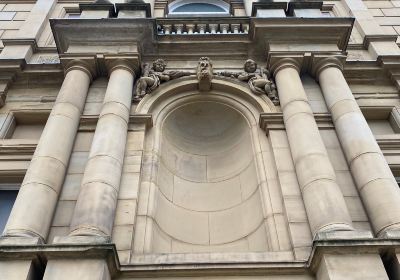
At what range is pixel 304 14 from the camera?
14.7 meters

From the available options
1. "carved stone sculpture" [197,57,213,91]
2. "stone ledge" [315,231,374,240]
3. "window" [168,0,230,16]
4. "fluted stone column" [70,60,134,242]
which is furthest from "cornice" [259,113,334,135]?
"window" [168,0,230,16]

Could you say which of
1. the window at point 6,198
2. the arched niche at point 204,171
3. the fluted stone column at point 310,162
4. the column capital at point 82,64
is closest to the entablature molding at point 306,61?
the fluted stone column at point 310,162

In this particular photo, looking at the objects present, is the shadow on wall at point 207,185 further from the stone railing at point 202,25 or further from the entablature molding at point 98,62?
the stone railing at point 202,25

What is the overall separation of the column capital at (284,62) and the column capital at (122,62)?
3.87 m

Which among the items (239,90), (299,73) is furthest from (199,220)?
(299,73)

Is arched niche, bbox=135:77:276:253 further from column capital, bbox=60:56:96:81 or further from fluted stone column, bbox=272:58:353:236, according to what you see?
column capital, bbox=60:56:96:81

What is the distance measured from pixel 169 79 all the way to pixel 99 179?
484cm

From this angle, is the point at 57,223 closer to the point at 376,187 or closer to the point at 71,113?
the point at 71,113

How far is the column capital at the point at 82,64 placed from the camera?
1266cm

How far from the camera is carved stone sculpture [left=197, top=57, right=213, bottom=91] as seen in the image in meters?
12.8

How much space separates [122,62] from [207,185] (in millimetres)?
4194

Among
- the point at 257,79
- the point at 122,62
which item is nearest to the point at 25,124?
the point at 122,62

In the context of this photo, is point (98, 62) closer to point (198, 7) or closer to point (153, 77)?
point (153, 77)

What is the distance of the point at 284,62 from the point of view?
12.7 meters
